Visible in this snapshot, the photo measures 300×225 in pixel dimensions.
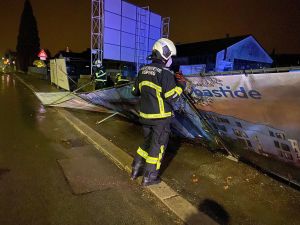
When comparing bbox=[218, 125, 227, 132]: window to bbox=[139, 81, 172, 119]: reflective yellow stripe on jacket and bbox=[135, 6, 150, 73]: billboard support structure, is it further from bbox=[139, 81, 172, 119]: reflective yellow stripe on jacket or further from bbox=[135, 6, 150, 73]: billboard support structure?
bbox=[135, 6, 150, 73]: billboard support structure

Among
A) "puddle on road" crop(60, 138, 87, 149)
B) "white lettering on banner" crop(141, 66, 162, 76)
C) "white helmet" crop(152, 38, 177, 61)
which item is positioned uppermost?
"white helmet" crop(152, 38, 177, 61)

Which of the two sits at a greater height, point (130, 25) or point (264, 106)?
point (130, 25)

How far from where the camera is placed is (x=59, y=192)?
3.58 metres

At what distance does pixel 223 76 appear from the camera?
12.6ft

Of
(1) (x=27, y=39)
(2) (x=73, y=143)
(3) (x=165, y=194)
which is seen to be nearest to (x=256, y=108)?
(3) (x=165, y=194)

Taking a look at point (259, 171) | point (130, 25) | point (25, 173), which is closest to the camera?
point (25, 173)

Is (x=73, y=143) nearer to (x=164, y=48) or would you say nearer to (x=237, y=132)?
(x=164, y=48)

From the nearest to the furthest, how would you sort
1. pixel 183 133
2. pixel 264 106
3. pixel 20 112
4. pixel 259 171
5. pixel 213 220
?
pixel 213 220 < pixel 264 106 < pixel 259 171 < pixel 183 133 < pixel 20 112

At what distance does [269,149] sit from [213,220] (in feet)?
5.24

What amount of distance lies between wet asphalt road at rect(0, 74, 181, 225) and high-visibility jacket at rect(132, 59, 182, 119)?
3.70 ft

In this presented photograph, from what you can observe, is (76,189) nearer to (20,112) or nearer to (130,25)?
(20,112)

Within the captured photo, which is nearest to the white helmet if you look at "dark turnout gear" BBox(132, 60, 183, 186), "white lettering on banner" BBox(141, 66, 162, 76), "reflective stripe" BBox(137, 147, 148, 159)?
"dark turnout gear" BBox(132, 60, 183, 186)

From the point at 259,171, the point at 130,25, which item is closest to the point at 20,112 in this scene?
the point at 259,171

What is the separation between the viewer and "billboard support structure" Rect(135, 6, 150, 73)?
20.3m
